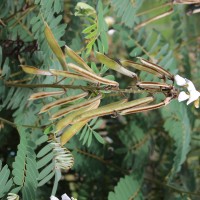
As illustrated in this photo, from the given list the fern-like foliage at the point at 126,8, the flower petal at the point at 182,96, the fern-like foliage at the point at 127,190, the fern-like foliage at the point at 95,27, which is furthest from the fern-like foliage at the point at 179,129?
the flower petal at the point at 182,96

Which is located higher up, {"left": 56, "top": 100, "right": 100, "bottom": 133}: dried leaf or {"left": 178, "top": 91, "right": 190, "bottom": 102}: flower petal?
{"left": 178, "top": 91, "right": 190, "bottom": 102}: flower petal

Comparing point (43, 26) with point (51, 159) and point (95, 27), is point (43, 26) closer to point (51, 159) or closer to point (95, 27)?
point (95, 27)

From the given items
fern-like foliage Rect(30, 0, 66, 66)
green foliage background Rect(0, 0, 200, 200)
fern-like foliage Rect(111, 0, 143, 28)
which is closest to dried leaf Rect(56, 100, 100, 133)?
green foliage background Rect(0, 0, 200, 200)

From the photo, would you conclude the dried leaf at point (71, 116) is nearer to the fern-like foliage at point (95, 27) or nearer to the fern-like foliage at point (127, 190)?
the fern-like foliage at point (95, 27)

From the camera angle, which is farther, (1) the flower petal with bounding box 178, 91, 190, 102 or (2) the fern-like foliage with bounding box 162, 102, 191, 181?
(2) the fern-like foliage with bounding box 162, 102, 191, 181

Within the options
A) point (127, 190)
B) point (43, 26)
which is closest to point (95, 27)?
point (43, 26)

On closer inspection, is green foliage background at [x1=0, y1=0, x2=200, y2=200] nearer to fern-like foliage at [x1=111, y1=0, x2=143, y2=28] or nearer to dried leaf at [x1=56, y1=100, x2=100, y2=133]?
fern-like foliage at [x1=111, y1=0, x2=143, y2=28]

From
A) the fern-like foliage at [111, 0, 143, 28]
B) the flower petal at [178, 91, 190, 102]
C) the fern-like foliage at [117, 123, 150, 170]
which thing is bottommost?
the flower petal at [178, 91, 190, 102]
